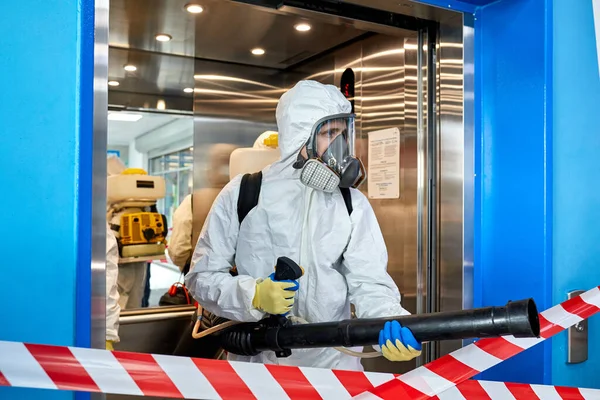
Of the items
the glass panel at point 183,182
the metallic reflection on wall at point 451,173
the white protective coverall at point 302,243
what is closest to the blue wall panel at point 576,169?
the metallic reflection on wall at point 451,173

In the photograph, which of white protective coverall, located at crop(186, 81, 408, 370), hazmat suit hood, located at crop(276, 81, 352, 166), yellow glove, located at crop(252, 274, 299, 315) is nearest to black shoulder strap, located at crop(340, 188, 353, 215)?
white protective coverall, located at crop(186, 81, 408, 370)

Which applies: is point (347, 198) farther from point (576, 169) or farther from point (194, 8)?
point (194, 8)

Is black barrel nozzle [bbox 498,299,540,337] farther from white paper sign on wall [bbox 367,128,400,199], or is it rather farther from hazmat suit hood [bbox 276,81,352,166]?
white paper sign on wall [bbox 367,128,400,199]

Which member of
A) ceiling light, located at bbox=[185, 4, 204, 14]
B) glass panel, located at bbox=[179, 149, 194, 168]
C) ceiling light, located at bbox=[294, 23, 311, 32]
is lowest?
glass panel, located at bbox=[179, 149, 194, 168]

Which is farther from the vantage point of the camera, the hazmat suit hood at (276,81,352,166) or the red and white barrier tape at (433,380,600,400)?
the hazmat suit hood at (276,81,352,166)

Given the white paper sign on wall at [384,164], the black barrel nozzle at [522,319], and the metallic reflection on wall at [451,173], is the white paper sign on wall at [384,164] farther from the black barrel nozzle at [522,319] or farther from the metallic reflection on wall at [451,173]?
the black barrel nozzle at [522,319]

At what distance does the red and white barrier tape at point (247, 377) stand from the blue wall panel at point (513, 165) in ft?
0.76

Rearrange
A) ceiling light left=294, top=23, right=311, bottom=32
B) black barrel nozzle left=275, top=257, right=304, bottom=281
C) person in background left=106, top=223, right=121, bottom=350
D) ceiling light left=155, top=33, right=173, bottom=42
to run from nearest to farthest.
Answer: black barrel nozzle left=275, top=257, right=304, bottom=281, person in background left=106, top=223, right=121, bottom=350, ceiling light left=294, top=23, right=311, bottom=32, ceiling light left=155, top=33, right=173, bottom=42

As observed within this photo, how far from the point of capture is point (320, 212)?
84.4 inches

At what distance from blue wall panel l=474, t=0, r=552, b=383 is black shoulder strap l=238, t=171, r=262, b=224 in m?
0.88

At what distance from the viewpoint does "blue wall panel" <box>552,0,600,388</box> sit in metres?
2.15

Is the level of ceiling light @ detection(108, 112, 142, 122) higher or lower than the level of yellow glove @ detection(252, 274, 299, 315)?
higher

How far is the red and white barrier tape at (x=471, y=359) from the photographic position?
166 cm

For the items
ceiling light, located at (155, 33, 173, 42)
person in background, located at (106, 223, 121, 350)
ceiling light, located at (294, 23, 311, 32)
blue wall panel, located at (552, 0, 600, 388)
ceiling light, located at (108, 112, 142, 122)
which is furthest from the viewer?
ceiling light, located at (108, 112, 142, 122)
